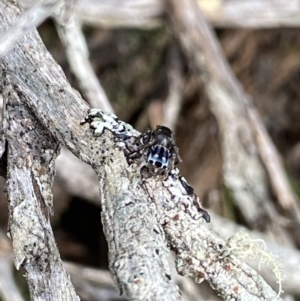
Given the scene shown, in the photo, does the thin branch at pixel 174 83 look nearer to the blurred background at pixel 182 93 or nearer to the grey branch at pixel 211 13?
the blurred background at pixel 182 93

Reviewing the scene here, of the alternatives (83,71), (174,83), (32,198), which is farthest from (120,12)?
(32,198)

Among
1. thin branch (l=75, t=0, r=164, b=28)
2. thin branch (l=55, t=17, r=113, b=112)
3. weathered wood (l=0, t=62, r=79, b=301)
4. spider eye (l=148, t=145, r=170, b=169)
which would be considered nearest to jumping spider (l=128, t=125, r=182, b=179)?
spider eye (l=148, t=145, r=170, b=169)

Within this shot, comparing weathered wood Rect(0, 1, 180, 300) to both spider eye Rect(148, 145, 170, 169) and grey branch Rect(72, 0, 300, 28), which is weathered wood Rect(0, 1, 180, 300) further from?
grey branch Rect(72, 0, 300, 28)

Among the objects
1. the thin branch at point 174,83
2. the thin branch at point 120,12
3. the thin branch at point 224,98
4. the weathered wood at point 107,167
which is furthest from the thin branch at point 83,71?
the weathered wood at point 107,167

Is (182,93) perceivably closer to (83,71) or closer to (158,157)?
(83,71)

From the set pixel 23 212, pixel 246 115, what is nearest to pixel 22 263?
pixel 23 212

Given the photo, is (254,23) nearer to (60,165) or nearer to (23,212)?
(60,165)

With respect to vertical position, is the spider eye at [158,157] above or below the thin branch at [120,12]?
below
